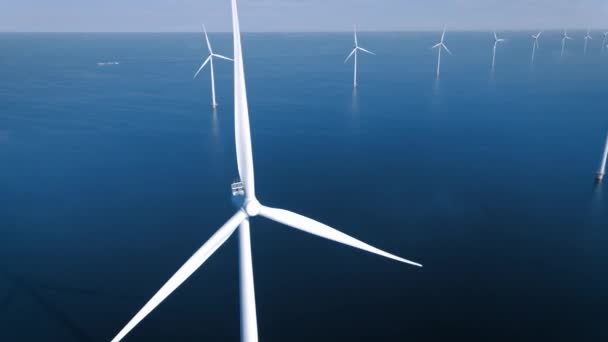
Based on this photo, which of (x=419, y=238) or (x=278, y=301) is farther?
(x=419, y=238)

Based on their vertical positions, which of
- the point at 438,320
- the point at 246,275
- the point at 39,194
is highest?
the point at 246,275

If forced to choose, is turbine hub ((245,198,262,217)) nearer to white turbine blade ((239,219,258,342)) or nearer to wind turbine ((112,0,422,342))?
wind turbine ((112,0,422,342))

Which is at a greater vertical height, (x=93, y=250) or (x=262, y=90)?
(x=262, y=90)

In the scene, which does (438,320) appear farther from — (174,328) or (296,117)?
(296,117)

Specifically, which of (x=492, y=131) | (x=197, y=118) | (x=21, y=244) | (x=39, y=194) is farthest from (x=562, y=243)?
(x=197, y=118)

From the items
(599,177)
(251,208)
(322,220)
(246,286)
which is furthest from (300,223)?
(599,177)

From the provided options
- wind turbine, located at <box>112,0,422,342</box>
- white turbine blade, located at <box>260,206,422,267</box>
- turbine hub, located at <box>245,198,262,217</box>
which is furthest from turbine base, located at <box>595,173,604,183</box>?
turbine hub, located at <box>245,198,262,217</box>

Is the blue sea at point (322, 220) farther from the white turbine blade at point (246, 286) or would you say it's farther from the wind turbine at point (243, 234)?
the wind turbine at point (243, 234)

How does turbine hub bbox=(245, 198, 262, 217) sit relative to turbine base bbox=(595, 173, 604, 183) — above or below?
above
